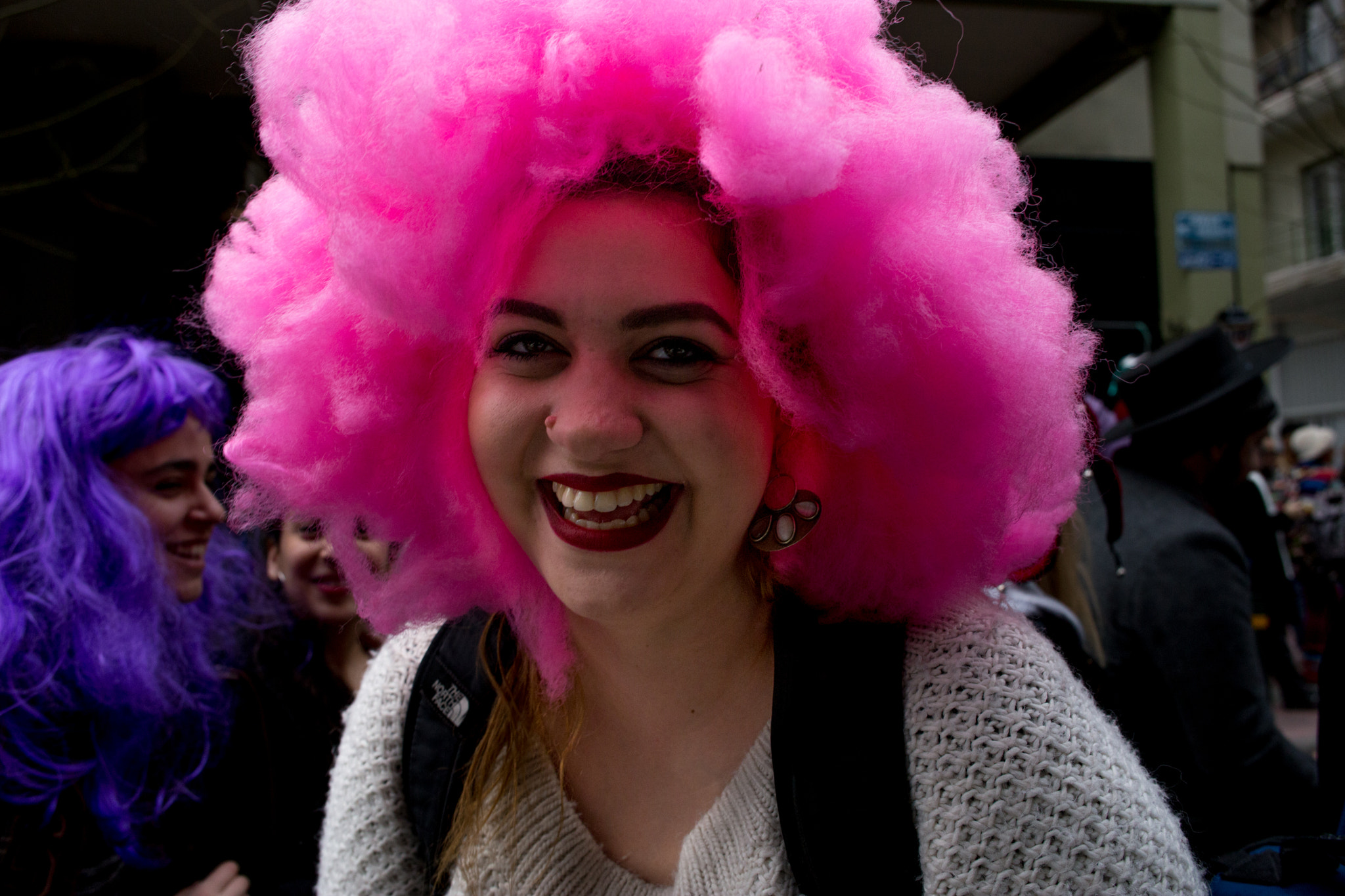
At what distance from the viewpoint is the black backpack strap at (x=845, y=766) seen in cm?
123

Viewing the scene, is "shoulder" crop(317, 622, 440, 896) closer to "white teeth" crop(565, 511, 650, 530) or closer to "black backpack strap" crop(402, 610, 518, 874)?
"black backpack strap" crop(402, 610, 518, 874)

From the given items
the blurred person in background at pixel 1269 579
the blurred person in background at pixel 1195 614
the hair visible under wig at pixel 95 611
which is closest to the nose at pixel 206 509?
the hair visible under wig at pixel 95 611

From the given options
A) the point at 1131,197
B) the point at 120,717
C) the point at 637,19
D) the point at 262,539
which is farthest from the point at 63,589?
the point at 1131,197

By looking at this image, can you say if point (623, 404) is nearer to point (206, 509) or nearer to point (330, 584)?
point (206, 509)

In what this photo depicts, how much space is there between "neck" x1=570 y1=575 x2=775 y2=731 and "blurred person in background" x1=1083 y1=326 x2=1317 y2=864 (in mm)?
979

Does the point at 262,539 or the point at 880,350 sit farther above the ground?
the point at 880,350

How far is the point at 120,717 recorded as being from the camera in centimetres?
198

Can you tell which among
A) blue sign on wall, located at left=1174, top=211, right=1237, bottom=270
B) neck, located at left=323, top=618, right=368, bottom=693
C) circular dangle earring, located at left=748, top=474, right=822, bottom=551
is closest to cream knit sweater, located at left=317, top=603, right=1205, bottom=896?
circular dangle earring, located at left=748, top=474, right=822, bottom=551

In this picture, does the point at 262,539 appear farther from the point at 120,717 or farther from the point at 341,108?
the point at 341,108

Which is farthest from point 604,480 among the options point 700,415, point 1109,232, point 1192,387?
point 1109,232

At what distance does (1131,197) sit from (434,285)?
8.67 m

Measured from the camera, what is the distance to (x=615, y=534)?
1326 mm

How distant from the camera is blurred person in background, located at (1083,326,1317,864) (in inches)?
93.1

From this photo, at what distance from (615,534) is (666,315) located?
0.33m
